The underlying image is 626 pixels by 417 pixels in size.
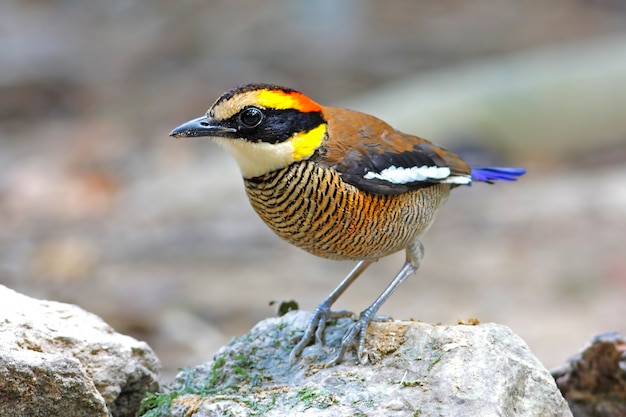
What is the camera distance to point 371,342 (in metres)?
4.69

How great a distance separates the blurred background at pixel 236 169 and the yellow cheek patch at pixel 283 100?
383cm

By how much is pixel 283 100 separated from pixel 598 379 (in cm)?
244

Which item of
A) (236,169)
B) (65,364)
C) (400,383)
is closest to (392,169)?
(400,383)

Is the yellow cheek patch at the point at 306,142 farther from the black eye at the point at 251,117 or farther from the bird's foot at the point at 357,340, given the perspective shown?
the bird's foot at the point at 357,340

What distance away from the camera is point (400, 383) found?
4.30 m

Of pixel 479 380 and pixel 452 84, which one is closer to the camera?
pixel 479 380

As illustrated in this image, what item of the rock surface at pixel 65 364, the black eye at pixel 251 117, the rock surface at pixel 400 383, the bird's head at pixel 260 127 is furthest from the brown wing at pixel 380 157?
the rock surface at pixel 65 364

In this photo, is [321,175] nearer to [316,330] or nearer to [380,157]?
[380,157]

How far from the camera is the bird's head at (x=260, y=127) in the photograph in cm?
470

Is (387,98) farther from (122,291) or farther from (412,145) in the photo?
(412,145)

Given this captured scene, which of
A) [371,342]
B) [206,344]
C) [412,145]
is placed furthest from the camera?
[206,344]

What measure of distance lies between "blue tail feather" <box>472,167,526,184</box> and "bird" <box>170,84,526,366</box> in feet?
2.42

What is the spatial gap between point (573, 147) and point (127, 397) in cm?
1143

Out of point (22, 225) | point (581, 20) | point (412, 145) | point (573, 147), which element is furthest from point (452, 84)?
point (412, 145)
